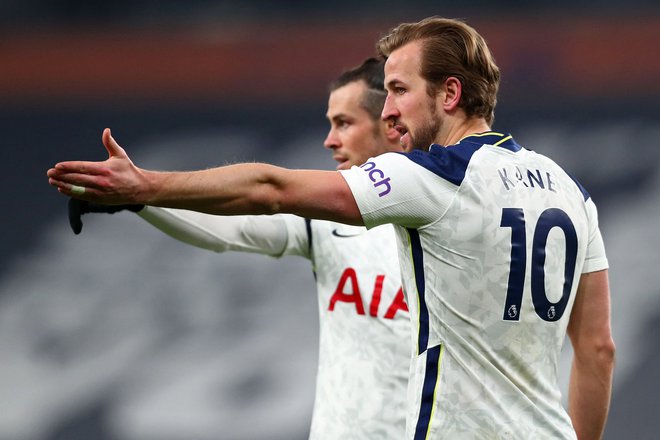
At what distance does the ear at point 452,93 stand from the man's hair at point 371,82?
44.6 inches

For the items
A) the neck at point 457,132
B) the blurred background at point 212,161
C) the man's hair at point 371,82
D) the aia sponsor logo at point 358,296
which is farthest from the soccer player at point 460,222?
the blurred background at point 212,161

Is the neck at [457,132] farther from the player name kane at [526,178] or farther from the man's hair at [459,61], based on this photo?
the player name kane at [526,178]

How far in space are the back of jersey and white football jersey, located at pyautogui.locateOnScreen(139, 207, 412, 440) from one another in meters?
0.91

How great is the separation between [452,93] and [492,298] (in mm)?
570

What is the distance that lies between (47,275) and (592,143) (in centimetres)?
387

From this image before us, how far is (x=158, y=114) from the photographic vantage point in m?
7.12

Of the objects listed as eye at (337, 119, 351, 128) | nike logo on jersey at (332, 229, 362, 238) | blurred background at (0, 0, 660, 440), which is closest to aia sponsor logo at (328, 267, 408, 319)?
nike logo on jersey at (332, 229, 362, 238)

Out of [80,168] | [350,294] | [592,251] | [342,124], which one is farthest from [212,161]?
[80,168]

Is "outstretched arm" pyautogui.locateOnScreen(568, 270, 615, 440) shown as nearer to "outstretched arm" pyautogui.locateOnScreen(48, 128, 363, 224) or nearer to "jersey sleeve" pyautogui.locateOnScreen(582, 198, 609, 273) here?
"jersey sleeve" pyautogui.locateOnScreen(582, 198, 609, 273)

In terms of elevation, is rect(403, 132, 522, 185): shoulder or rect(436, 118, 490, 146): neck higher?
rect(436, 118, 490, 146): neck

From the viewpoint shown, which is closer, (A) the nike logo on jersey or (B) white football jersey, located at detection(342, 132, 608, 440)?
(B) white football jersey, located at detection(342, 132, 608, 440)

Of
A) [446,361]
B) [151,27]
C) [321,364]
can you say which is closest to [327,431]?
[321,364]

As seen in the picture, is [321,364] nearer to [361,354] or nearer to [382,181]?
[361,354]

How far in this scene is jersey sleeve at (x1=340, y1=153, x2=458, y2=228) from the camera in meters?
2.34
